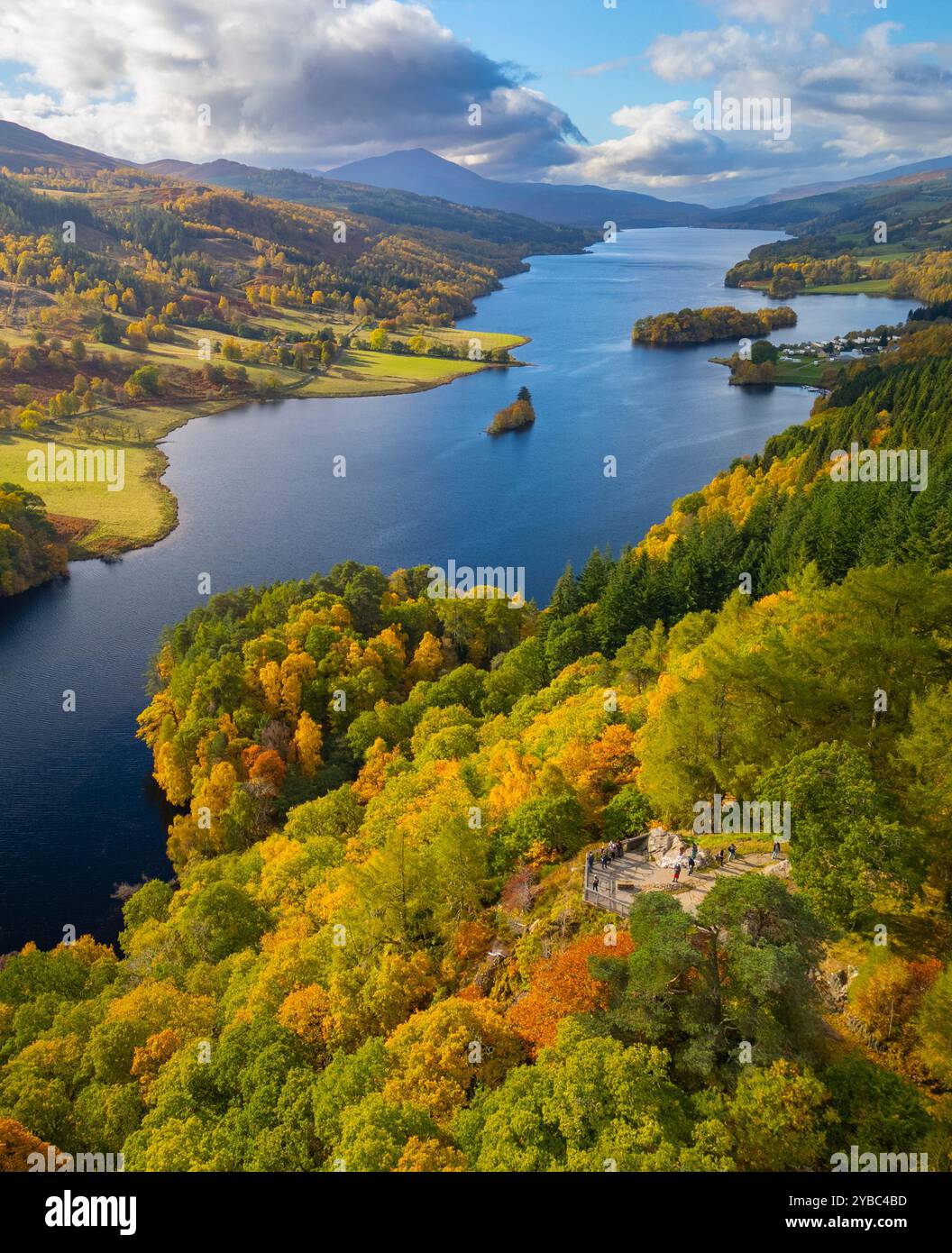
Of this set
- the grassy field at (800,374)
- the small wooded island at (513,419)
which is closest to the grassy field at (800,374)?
the grassy field at (800,374)

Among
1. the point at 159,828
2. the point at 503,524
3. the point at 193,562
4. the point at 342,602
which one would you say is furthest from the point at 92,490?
the point at 159,828

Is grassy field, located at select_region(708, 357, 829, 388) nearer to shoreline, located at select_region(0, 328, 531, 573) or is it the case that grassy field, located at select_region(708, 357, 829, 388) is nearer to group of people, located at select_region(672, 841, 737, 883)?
shoreline, located at select_region(0, 328, 531, 573)

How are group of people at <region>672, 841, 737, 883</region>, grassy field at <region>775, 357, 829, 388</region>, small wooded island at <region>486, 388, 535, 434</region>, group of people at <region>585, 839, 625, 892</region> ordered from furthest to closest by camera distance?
1. grassy field at <region>775, 357, 829, 388</region>
2. small wooded island at <region>486, 388, 535, 434</region>
3. group of people at <region>585, 839, 625, 892</region>
4. group of people at <region>672, 841, 737, 883</region>

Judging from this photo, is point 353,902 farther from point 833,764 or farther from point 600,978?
point 833,764

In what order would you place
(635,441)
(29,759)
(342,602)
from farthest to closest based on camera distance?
(635,441), (342,602), (29,759)

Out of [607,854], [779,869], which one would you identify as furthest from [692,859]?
[607,854]

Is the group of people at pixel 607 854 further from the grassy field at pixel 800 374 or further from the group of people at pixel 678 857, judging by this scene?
the grassy field at pixel 800 374

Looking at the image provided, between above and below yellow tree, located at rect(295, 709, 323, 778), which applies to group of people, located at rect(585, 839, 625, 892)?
above

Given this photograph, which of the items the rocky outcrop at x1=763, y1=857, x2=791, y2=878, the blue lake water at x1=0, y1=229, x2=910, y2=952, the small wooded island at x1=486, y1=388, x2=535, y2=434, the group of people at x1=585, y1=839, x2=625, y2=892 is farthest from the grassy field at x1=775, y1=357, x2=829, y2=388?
the group of people at x1=585, y1=839, x2=625, y2=892
